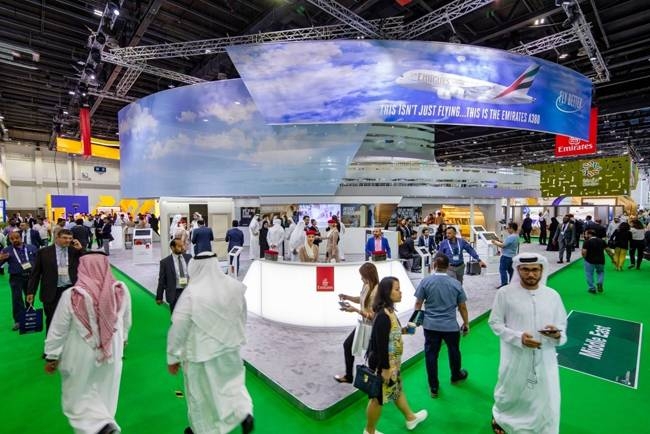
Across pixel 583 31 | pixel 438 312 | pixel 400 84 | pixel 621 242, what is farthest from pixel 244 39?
pixel 621 242

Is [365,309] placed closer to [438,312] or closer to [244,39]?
[438,312]

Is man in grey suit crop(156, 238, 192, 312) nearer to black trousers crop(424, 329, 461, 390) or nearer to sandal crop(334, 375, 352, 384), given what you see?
sandal crop(334, 375, 352, 384)

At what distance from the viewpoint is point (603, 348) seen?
13.6 feet

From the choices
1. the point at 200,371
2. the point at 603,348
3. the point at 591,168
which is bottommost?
the point at 603,348

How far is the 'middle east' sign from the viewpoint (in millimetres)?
3557

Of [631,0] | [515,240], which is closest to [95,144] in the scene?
[515,240]

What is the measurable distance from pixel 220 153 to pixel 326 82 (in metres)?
3.84

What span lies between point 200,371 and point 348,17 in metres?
6.96

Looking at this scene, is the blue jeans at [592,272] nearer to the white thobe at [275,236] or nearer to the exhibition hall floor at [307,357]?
the exhibition hall floor at [307,357]

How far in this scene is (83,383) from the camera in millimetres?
2176

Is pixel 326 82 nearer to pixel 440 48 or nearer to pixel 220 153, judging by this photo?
pixel 440 48

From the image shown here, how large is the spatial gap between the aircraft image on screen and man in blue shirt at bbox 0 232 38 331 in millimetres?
6227

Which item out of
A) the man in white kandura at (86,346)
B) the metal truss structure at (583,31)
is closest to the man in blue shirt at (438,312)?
the man in white kandura at (86,346)

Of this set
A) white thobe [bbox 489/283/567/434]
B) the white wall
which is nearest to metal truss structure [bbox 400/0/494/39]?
white thobe [bbox 489/283/567/434]
